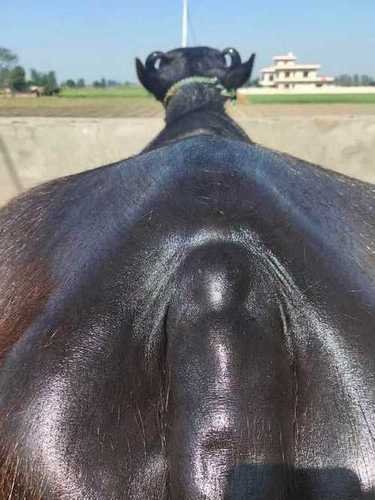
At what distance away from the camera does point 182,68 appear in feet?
15.0

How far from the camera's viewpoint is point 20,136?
25.0 feet

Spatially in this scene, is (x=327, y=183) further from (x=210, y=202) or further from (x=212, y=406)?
(x=212, y=406)

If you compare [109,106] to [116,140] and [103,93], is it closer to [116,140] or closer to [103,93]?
[116,140]

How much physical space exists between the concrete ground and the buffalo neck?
3190 millimetres

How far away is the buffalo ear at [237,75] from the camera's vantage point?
4.70 m

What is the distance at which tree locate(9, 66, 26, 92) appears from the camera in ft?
268

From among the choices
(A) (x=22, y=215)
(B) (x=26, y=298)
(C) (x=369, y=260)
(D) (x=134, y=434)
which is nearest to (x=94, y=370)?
(D) (x=134, y=434)

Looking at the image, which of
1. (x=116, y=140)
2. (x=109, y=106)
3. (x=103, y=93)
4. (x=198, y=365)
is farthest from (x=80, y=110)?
(x=103, y=93)

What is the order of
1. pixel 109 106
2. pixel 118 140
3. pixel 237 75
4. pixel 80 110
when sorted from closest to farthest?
pixel 237 75 < pixel 118 140 < pixel 80 110 < pixel 109 106

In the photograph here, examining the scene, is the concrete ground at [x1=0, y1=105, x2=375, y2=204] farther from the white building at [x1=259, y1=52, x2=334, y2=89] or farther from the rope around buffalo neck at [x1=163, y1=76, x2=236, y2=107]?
the white building at [x1=259, y1=52, x2=334, y2=89]

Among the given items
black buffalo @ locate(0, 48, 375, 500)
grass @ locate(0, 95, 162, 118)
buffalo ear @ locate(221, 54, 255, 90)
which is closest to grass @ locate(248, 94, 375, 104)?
grass @ locate(0, 95, 162, 118)

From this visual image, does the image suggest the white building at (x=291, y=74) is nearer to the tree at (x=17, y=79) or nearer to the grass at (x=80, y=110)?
the tree at (x=17, y=79)

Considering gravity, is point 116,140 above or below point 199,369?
below

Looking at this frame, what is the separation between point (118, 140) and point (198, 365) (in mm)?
6390
